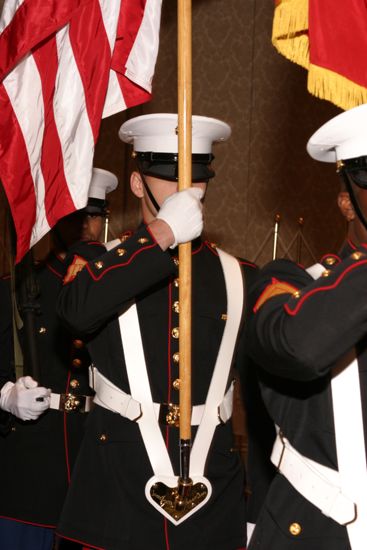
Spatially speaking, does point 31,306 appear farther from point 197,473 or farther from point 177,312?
point 197,473

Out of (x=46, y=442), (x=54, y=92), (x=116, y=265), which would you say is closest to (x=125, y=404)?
(x=116, y=265)

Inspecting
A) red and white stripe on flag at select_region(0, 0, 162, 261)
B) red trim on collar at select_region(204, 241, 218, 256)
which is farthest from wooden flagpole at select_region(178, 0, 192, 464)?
red and white stripe on flag at select_region(0, 0, 162, 261)

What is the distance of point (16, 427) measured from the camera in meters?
2.97

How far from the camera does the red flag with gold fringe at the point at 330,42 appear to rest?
197 centimetres

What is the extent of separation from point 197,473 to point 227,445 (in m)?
0.12

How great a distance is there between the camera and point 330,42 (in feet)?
6.57

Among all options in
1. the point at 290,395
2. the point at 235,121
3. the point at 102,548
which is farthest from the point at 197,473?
the point at 235,121

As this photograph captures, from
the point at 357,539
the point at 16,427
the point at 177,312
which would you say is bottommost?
the point at 16,427

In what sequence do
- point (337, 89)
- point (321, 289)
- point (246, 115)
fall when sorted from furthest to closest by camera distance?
point (246, 115) < point (337, 89) < point (321, 289)

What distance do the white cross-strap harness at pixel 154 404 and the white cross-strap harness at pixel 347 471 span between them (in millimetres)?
599

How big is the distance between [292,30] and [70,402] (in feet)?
4.83

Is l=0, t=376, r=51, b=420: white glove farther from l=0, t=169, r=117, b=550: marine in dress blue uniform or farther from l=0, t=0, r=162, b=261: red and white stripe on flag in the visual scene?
l=0, t=0, r=162, b=261: red and white stripe on flag

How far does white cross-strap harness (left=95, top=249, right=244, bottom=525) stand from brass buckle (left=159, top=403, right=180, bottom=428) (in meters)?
0.02

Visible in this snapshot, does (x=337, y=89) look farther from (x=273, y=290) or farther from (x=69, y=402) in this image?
(x=69, y=402)
